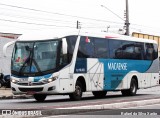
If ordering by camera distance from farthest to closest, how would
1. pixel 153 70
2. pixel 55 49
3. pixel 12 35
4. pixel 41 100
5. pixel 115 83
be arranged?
pixel 12 35 < pixel 153 70 < pixel 115 83 < pixel 41 100 < pixel 55 49

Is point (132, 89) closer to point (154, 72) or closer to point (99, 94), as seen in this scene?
point (99, 94)

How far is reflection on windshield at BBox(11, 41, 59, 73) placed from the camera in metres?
21.7

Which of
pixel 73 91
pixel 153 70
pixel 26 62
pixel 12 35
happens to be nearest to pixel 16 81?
pixel 26 62

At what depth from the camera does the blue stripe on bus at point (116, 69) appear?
83.4ft

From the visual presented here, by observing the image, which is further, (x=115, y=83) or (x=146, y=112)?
(x=115, y=83)

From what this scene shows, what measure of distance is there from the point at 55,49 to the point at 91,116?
23.7ft

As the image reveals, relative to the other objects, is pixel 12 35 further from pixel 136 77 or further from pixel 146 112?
pixel 146 112

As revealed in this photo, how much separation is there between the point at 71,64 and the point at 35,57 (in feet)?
5.48

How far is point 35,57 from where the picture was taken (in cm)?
2198

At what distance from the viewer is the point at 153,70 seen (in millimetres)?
30078

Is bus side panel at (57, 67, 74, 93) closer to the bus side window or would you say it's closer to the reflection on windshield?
the reflection on windshield

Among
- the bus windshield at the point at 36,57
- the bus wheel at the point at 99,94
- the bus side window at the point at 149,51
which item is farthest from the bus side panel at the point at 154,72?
the bus windshield at the point at 36,57

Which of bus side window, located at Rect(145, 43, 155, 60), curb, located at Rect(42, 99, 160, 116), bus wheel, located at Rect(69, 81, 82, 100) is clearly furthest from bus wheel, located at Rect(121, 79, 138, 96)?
curb, located at Rect(42, 99, 160, 116)

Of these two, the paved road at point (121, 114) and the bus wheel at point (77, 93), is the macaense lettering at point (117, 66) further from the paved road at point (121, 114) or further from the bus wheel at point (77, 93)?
the paved road at point (121, 114)
